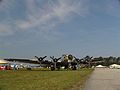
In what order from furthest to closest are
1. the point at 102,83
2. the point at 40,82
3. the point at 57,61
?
the point at 57,61
the point at 40,82
the point at 102,83

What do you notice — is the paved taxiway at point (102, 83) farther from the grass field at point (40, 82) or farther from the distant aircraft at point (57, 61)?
the distant aircraft at point (57, 61)

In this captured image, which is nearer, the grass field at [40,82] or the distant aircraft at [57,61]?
the grass field at [40,82]

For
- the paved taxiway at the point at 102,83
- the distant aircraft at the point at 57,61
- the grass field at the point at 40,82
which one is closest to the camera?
the grass field at the point at 40,82

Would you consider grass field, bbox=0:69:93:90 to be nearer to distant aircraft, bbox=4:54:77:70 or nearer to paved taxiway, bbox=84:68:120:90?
paved taxiway, bbox=84:68:120:90

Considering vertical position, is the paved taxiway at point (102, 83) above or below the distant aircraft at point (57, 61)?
below

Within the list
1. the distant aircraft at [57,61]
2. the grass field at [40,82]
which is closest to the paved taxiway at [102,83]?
the grass field at [40,82]

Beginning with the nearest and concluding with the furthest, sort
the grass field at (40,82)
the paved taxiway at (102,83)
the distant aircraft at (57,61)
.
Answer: the grass field at (40,82), the paved taxiway at (102,83), the distant aircraft at (57,61)

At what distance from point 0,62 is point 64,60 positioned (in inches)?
1708

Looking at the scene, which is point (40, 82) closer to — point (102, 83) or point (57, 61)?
point (102, 83)

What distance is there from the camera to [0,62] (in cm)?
12475

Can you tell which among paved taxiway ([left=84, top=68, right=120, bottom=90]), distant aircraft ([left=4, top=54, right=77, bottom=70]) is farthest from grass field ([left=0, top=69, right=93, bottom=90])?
distant aircraft ([left=4, top=54, right=77, bottom=70])

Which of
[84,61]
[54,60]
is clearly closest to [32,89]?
[54,60]

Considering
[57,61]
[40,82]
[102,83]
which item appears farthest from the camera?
[57,61]

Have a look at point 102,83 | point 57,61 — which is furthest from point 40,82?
point 57,61
